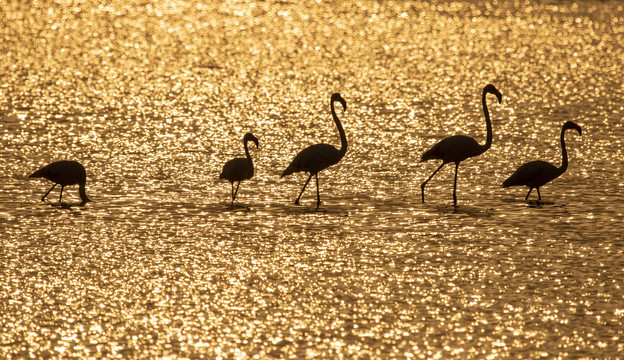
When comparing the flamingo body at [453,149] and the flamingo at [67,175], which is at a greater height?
the flamingo body at [453,149]

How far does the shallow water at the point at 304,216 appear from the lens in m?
8.89

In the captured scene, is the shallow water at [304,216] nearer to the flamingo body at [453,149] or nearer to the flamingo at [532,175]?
the flamingo at [532,175]

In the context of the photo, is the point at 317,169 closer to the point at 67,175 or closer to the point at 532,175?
the point at 532,175

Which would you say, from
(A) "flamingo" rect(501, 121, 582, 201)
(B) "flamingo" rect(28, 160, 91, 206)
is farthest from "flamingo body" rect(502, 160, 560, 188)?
(B) "flamingo" rect(28, 160, 91, 206)

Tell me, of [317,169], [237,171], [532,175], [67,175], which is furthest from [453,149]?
[67,175]

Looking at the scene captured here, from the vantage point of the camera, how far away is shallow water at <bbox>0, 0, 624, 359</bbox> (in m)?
8.89

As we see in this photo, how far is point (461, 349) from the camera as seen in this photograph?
843 cm

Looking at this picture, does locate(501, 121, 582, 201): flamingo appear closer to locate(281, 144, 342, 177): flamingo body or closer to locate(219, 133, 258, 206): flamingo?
locate(281, 144, 342, 177): flamingo body

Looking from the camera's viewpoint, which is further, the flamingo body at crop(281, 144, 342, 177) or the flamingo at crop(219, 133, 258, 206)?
the flamingo body at crop(281, 144, 342, 177)

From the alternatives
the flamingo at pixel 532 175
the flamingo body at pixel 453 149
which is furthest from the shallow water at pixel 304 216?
the flamingo body at pixel 453 149

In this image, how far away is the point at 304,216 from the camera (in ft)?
42.8

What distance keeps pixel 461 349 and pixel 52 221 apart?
19.5 feet

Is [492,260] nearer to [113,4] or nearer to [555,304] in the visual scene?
[555,304]

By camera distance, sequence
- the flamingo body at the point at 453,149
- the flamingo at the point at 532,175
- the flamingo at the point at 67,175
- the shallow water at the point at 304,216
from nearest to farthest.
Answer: the shallow water at the point at 304,216 < the flamingo at the point at 67,175 < the flamingo at the point at 532,175 < the flamingo body at the point at 453,149
